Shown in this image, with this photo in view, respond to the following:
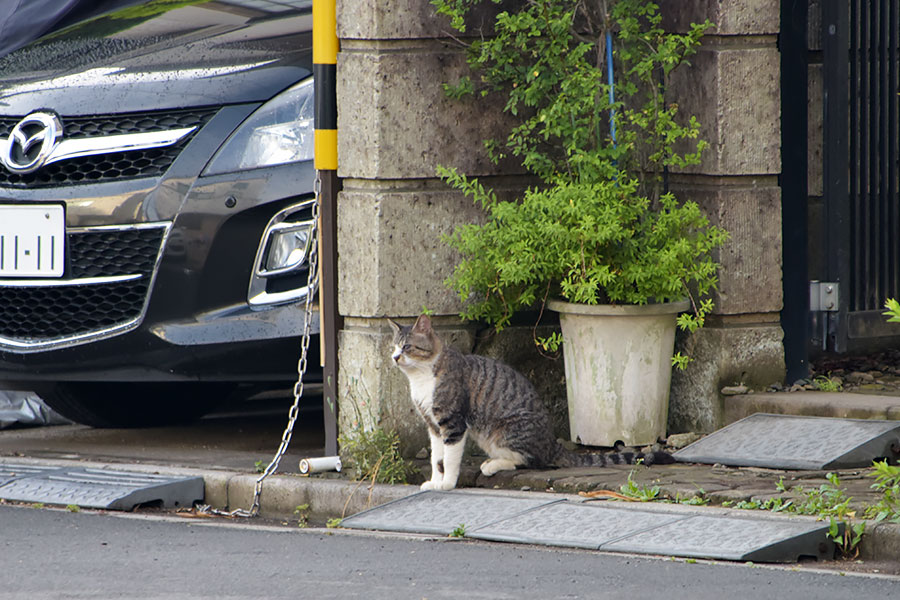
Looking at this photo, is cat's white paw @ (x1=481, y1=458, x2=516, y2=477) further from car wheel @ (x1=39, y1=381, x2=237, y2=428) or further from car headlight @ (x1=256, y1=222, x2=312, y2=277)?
car wheel @ (x1=39, y1=381, x2=237, y2=428)

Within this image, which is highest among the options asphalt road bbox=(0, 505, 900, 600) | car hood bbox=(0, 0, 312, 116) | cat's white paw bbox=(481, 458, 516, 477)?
car hood bbox=(0, 0, 312, 116)

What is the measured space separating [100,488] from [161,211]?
3.86ft

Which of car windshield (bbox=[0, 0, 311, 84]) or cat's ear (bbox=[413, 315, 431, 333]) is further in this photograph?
car windshield (bbox=[0, 0, 311, 84])

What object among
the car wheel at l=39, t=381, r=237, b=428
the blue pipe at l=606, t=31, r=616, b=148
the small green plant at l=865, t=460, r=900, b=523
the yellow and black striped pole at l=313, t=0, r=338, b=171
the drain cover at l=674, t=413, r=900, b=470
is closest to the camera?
the small green plant at l=865, t=460, r=900, b=523

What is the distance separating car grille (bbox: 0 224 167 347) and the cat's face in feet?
3.77

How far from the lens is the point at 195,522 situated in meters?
5.88

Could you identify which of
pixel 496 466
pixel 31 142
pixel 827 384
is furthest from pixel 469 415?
pixel 31 142

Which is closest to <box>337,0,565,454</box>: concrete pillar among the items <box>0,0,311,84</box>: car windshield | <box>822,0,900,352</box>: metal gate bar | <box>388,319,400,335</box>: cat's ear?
<box>388,319,400,335</box>: cat's ear

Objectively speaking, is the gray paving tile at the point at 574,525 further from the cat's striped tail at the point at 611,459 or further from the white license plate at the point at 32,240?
the white license plate at the point at 32,240

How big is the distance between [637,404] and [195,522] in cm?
187

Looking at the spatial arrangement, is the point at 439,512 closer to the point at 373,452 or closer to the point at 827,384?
the point at 373,452

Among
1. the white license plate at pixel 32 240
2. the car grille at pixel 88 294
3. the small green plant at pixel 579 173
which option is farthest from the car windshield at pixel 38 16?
the small green plant at pixel 579 173

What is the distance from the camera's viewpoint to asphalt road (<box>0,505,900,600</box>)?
4.42 metres

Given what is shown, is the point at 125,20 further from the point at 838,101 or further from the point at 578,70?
the point at 838,101
